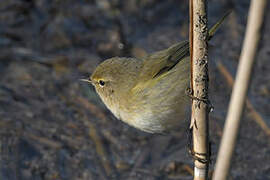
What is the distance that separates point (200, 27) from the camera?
6.48ft

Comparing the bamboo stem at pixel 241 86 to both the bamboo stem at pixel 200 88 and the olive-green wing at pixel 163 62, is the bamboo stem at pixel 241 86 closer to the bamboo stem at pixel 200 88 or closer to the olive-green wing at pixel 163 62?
the bamboo stem at pixel 200 88

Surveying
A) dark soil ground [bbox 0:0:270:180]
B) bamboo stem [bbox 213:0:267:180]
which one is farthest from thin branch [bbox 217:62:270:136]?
bamboo stem [bbox 213:0:267:180]

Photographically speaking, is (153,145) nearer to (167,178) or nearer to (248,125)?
(167,178)

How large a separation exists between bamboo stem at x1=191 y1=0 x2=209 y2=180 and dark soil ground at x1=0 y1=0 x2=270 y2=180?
1295 mm

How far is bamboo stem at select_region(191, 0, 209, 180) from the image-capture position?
1959 millimetres

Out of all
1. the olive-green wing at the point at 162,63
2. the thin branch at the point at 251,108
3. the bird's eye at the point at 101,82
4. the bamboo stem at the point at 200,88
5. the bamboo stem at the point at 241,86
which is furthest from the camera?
the thin branch at the point at 251,108

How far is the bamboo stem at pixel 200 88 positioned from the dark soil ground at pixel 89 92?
1295mm

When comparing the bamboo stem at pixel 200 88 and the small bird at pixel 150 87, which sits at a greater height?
the small bird at pixel 150 87

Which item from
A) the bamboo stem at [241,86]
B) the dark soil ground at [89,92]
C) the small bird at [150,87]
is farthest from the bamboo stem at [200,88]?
the dark soil ground at [89,92]

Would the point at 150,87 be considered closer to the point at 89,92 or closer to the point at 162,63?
the point at 162,63

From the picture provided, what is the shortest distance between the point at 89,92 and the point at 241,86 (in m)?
2.94

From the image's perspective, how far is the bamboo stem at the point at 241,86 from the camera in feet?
5.15

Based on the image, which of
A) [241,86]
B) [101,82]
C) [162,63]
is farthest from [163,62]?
[241,86]

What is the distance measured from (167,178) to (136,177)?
0.24 meters
